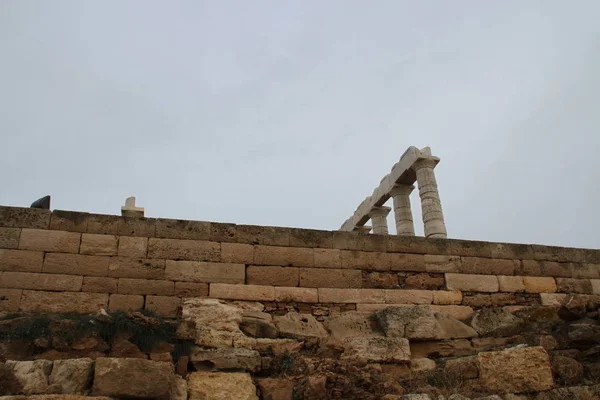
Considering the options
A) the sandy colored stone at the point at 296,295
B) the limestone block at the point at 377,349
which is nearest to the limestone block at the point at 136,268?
the sandy colored stone at the point at 296,295

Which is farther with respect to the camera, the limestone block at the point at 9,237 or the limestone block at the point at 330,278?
the limestone block at the point at 330,278

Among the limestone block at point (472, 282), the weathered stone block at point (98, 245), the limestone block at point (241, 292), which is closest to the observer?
the weathered stone block at point (98, 245)

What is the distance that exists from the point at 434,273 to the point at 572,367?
2833 mm

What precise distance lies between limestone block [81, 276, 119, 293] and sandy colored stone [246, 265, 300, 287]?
1851 mm

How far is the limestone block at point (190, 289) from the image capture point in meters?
7.66

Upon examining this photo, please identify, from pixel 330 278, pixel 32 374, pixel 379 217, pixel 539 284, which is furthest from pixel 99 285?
pixel 379 217

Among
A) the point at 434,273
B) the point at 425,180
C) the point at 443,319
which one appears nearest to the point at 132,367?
the point at 443,319

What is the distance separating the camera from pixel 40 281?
23.8 ft

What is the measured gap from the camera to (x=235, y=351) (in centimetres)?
657

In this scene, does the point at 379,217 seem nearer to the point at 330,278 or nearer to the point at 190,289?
the point at 330,278

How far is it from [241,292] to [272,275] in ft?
1.85

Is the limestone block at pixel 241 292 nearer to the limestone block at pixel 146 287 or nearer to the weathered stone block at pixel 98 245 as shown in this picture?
the limestone block at pixel 146 287

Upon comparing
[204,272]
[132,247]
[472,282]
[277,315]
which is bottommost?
[277,315]

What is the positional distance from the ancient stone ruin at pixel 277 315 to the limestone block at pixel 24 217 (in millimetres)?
16
